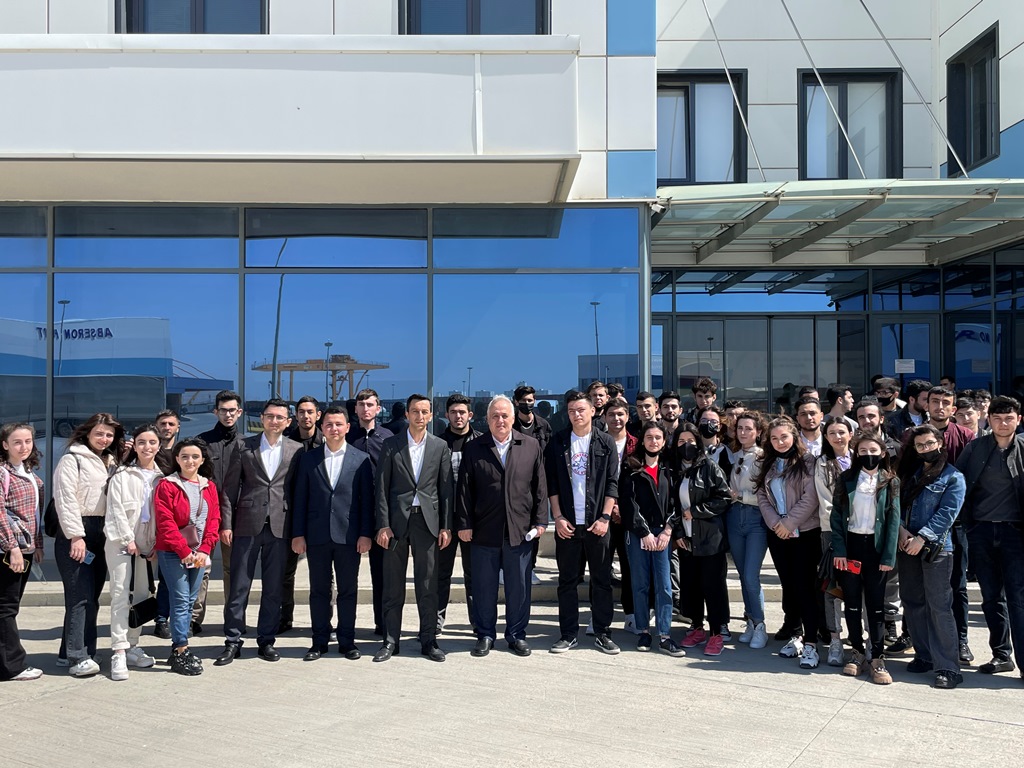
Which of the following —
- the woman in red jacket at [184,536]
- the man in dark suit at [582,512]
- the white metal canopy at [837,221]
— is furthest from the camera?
the white metal canopy at [837,221]

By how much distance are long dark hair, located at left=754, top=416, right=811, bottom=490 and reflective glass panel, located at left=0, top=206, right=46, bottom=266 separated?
29.9 feet

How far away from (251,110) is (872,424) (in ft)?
22.7

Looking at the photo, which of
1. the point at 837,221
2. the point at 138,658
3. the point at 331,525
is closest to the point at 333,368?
the point at 331,525

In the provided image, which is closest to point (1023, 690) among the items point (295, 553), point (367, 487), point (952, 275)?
point (367, 487)

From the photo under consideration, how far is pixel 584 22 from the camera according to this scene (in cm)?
1109

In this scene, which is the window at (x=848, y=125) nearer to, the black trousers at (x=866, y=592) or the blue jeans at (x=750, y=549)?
the blue jeans at (x=750, y=549)

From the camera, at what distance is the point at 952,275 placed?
48.4ft

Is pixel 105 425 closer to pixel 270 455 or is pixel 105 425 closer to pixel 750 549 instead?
pixel 270 455

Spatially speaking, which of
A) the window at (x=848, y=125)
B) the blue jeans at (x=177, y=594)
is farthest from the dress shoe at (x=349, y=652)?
the window at (x=848, y=125)

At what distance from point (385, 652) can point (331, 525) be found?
1.05 metres

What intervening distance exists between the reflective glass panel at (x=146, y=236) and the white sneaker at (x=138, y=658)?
5807mm

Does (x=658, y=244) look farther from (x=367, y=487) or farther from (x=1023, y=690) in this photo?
(x=1023, y=690)

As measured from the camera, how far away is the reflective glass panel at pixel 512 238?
11477 mm

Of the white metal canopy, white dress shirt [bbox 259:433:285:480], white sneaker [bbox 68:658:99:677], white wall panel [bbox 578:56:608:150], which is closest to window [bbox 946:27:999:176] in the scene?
the white metal canopy
